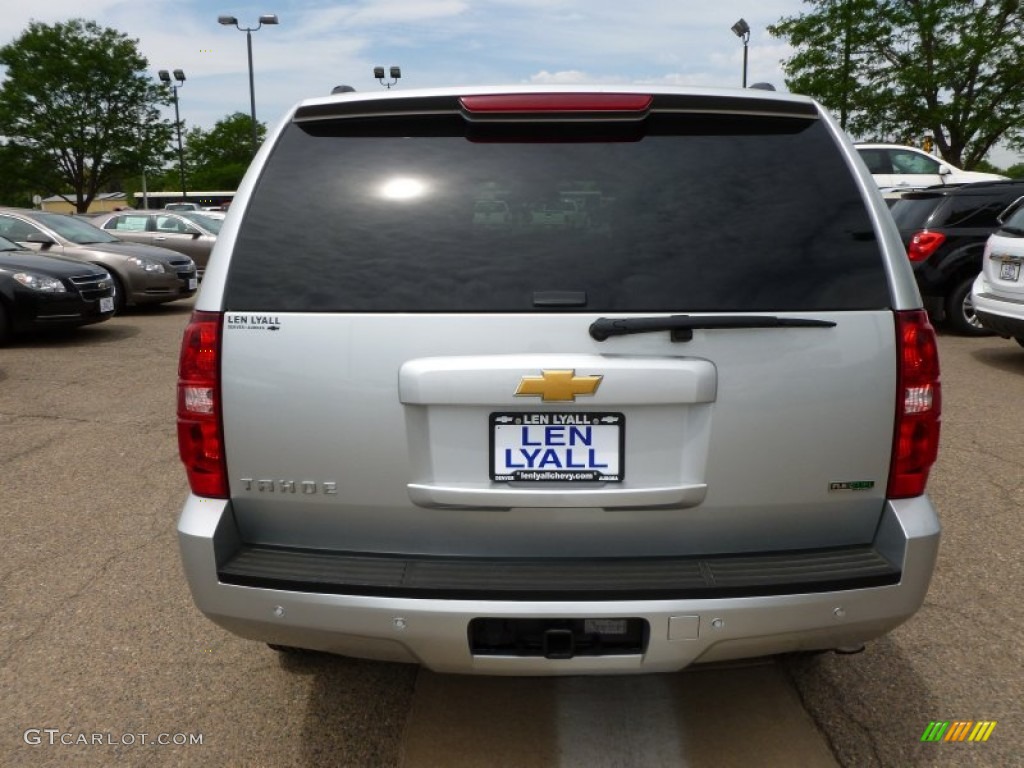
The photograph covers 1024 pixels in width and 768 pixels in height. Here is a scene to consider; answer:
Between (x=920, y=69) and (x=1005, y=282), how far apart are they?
24291 millimetres

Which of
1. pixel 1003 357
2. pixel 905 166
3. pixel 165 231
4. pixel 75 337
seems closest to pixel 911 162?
pixel 905 166

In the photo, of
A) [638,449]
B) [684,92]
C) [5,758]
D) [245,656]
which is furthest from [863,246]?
[5,758]

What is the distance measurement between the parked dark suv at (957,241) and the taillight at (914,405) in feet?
29.9

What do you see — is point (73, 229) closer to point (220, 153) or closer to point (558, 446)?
point (558, 446)

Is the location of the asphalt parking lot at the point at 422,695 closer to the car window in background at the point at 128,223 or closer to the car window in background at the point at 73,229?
the car window in background at the point at 73,229

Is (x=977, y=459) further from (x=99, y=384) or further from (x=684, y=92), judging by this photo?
(x=99, y=384)

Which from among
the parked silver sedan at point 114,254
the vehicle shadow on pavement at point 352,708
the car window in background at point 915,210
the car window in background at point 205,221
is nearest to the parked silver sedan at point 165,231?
the car window in background at point 205,221

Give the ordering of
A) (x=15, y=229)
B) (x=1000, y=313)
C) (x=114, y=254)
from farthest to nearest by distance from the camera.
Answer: (x=114, y=254)
(x=15, y=229)
(x=1000, y=313)

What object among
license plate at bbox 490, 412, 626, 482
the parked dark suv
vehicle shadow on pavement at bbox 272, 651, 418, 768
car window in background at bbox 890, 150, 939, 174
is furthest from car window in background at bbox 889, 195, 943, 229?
license plate at bbox 490, 412, 626, 482

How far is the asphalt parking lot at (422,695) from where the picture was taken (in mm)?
2633

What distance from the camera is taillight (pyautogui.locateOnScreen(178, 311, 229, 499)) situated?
228 cm

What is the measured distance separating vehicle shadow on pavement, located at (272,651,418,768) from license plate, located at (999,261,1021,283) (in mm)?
7329

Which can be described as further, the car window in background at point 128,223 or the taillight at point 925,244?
the car window in background at point 128,223

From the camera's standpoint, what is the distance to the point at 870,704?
112 inches
